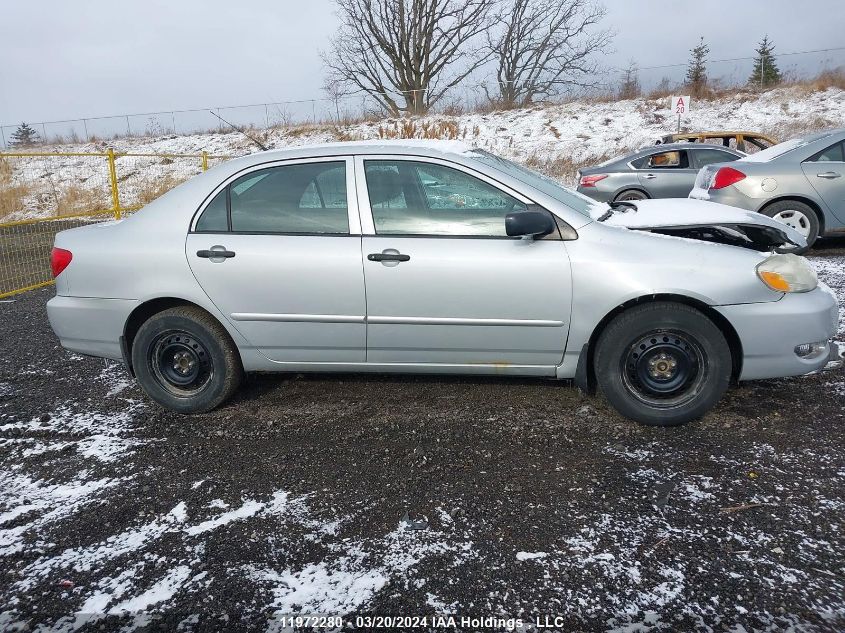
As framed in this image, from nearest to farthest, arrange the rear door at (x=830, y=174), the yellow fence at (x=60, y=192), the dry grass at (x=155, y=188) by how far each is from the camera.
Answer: the rear door at (x=830, y=174) → the yellow fence at (x=60, y=192) → the dry grass at (x=155, y=188)

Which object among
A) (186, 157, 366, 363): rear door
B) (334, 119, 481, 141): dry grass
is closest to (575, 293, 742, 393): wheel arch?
(186, 157, 366, 363): rear door

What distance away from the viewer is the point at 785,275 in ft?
10.7

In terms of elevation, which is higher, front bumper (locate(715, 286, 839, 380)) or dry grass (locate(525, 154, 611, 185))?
dry grass (locate(525, 154, 611, 185))

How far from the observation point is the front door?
335 cm

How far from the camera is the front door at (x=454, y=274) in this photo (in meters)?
3.35

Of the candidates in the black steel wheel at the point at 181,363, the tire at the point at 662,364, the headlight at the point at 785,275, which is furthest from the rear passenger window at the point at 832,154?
the black steel wheel at the point at 181,363

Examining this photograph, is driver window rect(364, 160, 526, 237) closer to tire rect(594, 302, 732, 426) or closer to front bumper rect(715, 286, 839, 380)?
tire rect(594, 302, 732, 426)

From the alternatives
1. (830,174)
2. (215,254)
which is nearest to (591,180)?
(830,174)

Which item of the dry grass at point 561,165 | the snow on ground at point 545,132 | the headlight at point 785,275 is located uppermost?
the snow on ground at point 545,132

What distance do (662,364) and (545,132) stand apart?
74.6ft

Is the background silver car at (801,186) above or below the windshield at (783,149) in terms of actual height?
below

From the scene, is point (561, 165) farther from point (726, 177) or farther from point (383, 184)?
point (383, 184)

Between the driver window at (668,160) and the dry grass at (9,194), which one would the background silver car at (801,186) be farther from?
the dry grass at (9,194)

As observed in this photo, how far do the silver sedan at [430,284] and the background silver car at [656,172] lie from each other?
709cm
